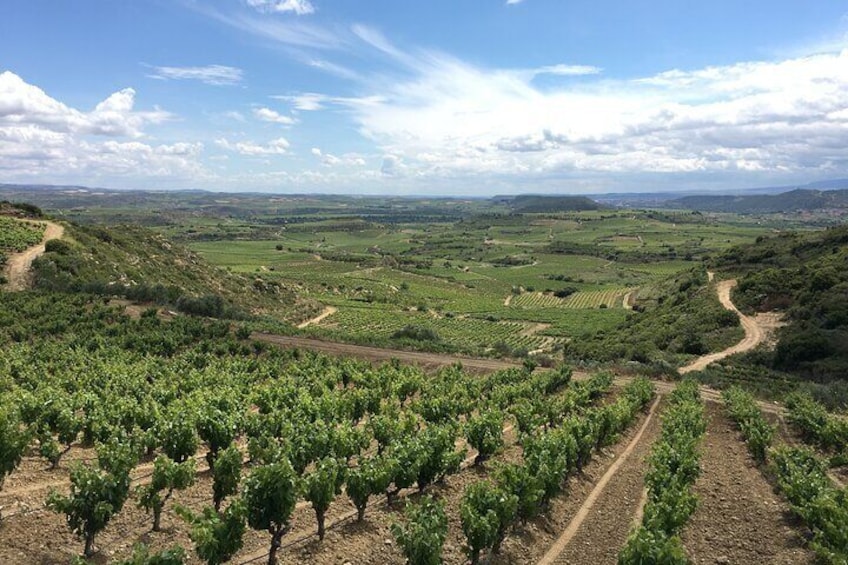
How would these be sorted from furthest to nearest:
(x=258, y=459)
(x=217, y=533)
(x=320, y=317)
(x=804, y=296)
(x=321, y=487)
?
(x=320, y=317) < (x=804, y=296) < (x=258, y=459) < (x=321, y=487) < (x=217, y=533)

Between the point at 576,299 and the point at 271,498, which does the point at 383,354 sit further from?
the point at 576,299

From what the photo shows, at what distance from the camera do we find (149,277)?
290ft

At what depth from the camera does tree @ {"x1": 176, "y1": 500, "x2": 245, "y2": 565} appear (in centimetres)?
1301

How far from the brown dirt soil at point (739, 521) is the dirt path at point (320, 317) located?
73.0m

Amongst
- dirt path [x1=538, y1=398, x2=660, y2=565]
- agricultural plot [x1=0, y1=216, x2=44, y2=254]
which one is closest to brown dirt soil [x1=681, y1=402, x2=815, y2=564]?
dirt path [x1=538, y1=398, x2=660, y2=565]

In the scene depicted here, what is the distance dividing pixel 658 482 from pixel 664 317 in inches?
2480

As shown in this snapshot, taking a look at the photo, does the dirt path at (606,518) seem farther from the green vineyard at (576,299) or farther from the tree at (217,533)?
the green vineyard at (576,299)

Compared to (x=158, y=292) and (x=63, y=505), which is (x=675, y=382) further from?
(x=158, y=292)

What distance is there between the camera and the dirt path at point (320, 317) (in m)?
94.6

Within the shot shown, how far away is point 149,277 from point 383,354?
173 feet

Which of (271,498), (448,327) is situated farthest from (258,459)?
(448,327)

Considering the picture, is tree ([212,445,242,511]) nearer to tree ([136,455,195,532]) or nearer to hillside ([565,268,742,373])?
tree ([136,455,195,532])

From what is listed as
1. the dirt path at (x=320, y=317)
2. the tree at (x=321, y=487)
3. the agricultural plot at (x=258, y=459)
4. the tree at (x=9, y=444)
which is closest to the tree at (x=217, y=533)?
the agricultural plot at (x=258, y=459)

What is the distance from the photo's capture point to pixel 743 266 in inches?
3738
